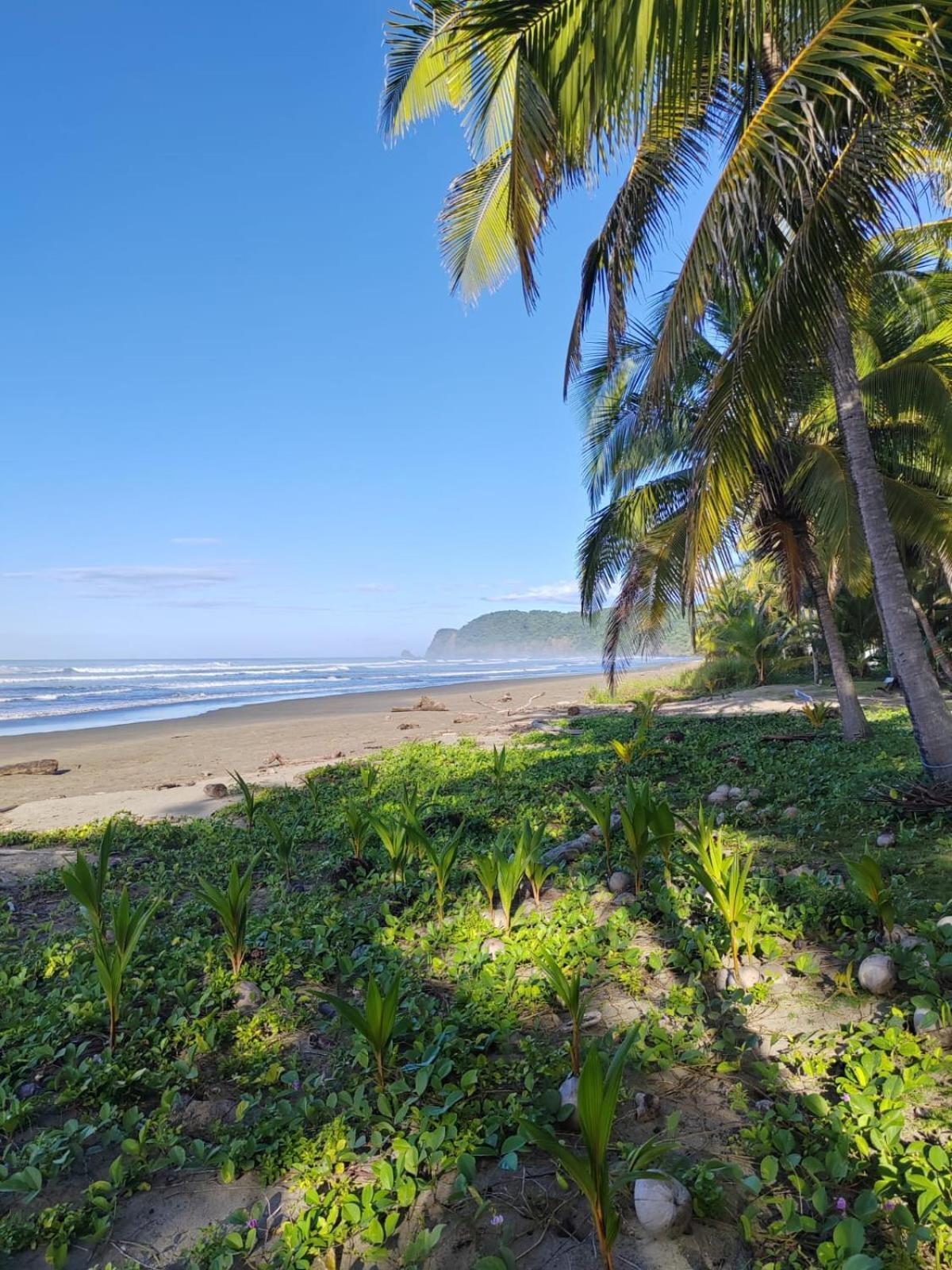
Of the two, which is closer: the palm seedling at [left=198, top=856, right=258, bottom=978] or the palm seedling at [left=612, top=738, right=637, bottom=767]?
the palm seedling at [left=198, top=856, right=258, bottom=978]

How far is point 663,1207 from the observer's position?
4.86 feet

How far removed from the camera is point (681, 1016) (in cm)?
232

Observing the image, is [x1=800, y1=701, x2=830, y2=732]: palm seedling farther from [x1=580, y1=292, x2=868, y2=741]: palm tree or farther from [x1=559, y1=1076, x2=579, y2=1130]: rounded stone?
[x1=559, y1=1076, x2=579, y2=1130]: rounded stone

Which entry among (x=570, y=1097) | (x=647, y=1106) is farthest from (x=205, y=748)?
(x=647, y=1106)

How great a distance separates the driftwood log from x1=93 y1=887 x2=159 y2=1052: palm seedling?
9.78 metres

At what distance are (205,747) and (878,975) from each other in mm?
13225

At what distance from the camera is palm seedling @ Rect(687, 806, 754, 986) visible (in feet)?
8.27

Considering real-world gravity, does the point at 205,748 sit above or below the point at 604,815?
below

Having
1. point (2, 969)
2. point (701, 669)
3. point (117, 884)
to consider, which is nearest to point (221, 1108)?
point (2, 969)

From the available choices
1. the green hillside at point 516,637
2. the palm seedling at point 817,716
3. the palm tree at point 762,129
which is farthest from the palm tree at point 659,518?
the green hillside at point 516,637

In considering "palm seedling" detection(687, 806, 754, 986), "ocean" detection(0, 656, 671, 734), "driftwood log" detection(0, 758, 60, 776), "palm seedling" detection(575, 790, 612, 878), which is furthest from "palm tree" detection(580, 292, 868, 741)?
"ocean" detection(0, 656, 671, 734)

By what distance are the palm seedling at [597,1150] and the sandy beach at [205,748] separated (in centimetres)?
609

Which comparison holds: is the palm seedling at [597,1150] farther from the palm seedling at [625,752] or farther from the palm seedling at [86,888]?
the palm seedling at [625,752]

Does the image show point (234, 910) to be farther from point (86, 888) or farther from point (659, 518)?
point (659, 518)
